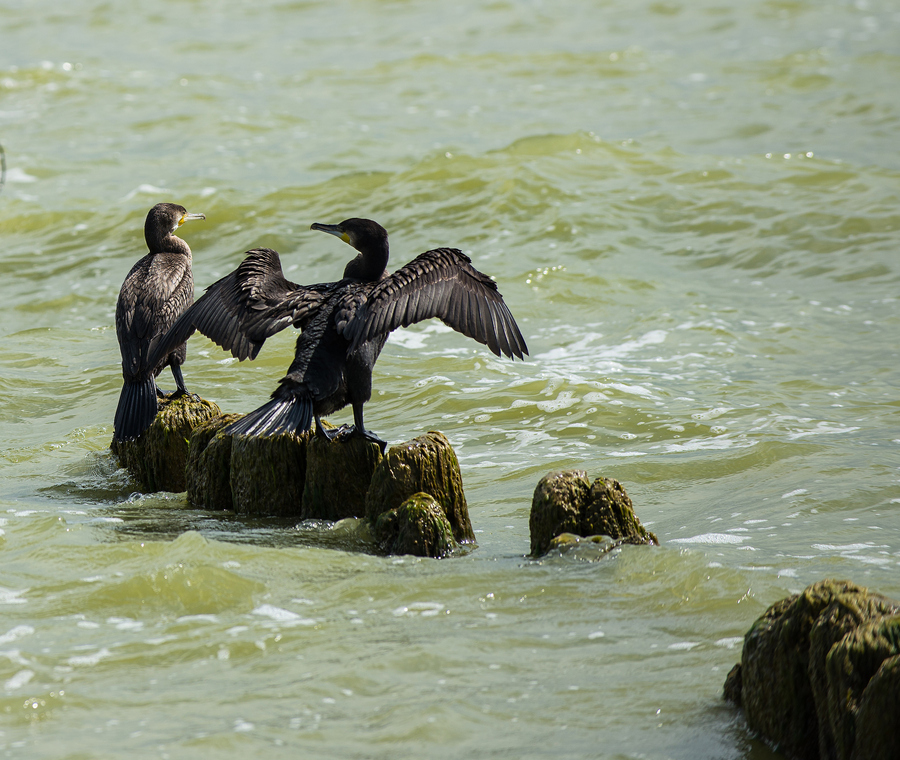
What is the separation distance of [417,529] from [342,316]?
110 cm

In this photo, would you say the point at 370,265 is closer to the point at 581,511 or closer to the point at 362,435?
the point at 362,435

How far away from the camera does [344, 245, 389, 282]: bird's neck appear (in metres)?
5.28

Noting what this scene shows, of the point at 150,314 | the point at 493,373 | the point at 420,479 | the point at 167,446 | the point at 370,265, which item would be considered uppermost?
the point at 370,265

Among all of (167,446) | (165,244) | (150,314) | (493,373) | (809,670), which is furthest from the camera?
(493,373)

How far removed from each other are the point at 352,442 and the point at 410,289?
75 centimetres

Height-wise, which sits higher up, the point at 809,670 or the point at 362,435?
the point at 362,435

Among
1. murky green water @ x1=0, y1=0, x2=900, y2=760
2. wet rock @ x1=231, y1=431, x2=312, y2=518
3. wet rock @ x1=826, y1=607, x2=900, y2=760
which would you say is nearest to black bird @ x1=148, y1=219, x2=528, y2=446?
wet rock @ x1=231, y1=431, x2=312, y2=518

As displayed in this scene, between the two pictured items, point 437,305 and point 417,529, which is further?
point 437,305

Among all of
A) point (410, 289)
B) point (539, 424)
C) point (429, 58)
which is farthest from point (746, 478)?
point (429, 58)

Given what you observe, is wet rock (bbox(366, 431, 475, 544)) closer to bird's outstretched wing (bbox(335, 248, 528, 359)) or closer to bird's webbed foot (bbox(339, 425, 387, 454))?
bird's webbed foot (bbox(339, 425, 387, 454))

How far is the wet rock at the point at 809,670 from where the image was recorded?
8.66ft

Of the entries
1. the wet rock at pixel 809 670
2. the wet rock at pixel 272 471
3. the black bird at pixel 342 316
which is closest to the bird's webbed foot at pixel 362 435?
the black bird at pixel 342 316

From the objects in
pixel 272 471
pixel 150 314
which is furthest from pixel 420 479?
pixel 150 314

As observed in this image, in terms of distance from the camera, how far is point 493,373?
8.00 metres
